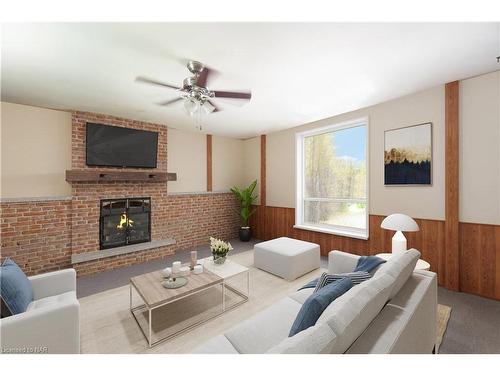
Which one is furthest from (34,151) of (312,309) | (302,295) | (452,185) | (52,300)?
(452,185)

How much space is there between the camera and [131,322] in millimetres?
2102

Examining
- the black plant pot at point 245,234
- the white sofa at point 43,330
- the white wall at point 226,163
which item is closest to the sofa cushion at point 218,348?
the white sofa at point 43,330

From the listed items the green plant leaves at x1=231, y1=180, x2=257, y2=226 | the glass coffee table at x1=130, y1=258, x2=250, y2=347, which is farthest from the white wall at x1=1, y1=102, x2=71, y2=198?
the green plant leaves at x1=231, y1=180, x2=257, y2=226

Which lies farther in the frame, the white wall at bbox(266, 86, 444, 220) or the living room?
the white wall at bbox(266, 86, 444, 220)

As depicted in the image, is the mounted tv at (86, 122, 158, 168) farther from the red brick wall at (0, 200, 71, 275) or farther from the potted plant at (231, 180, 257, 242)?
the potted plant at (231, 180, 257, 242)

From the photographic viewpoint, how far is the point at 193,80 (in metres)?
2.20

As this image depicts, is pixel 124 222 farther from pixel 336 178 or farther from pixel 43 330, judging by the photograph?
pixel 336 178

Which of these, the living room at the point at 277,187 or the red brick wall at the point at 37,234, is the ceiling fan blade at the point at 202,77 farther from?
the red brick wall at the point at 37,234

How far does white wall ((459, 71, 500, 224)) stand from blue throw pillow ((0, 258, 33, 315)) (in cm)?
432

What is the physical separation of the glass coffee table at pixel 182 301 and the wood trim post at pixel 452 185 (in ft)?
8.27

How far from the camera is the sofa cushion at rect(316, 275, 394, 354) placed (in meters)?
0.89

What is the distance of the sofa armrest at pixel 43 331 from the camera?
129cm
